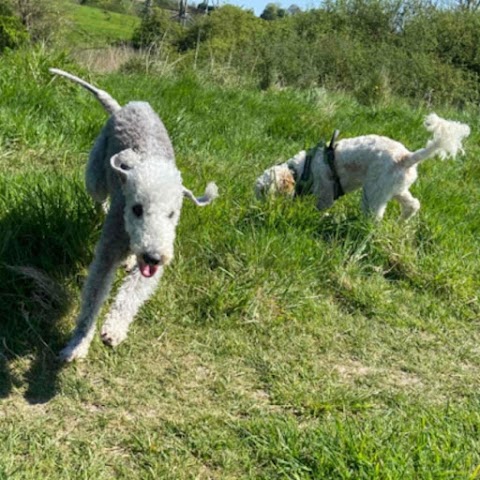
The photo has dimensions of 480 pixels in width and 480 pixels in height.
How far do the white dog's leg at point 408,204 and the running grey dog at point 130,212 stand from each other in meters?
2.14

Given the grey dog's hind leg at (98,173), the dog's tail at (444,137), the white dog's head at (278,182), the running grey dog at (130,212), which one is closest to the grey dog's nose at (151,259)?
the running grey dog at (130,212)

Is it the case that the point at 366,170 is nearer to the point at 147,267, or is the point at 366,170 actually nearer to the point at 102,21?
the point at 147,267

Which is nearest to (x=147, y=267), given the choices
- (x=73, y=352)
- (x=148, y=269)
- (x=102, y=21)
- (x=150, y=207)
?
(x=148, y=269)

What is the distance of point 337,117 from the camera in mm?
7367

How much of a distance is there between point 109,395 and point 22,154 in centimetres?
250

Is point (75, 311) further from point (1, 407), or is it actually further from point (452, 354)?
point (452, 354)

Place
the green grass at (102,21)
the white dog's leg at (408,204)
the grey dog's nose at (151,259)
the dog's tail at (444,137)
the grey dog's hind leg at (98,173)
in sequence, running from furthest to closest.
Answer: the green grass at (102,21)
the white dog's leg at (408,204)
the dog's tail at (444,137)
the grey dog's hind leg at (98,173)
the grey dog's nose at (151,259)

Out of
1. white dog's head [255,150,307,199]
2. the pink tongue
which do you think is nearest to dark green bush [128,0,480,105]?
white dog's head [255,150,307,199]

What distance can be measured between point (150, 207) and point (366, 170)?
8.83 feet

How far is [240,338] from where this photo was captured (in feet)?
11.0

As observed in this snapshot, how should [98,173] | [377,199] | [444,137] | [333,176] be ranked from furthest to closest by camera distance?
[333,176], [377,199], [444,137], [98,173]

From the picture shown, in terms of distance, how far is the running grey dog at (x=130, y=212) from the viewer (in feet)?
8.46

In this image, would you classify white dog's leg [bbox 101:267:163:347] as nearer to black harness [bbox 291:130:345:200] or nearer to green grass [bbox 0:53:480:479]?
green grass [bbox 0:53:480:479]

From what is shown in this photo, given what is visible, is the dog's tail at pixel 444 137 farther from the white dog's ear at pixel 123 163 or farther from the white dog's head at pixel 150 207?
the white dog's ear at pixel 123 163
